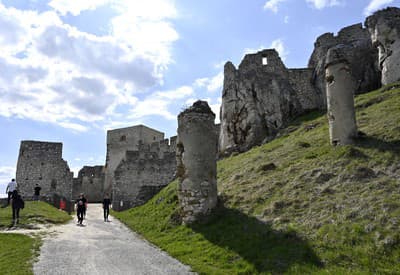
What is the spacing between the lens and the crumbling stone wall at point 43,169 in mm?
36688

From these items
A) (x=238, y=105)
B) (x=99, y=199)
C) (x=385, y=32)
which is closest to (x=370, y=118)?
(x=385, y=32)

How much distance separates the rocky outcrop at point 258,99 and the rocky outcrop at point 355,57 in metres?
1.46

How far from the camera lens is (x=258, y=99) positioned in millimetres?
31969

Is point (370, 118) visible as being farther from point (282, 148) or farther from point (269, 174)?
point (269, 174)

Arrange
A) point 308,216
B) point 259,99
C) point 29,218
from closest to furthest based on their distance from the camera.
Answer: point 308,216
point 29,218
point 259,99

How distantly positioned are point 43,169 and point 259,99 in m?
24.5

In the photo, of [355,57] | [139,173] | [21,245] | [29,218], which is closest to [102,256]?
[21,245]

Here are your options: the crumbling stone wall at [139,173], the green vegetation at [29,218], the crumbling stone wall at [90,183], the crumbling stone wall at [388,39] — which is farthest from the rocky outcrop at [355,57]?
the crumbling stone wall at [90,183]

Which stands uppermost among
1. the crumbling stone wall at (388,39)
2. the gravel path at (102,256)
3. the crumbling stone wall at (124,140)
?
the crumbling stone wall at (388,39)

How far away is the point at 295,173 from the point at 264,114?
16.6 meters

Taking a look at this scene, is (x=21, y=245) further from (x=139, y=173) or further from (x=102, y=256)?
(x=139, y=173)

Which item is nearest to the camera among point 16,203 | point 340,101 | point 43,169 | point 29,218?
point 340,101

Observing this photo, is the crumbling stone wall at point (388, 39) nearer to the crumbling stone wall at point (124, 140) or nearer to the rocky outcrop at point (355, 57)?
the rocky outcrop at point (355, 57)

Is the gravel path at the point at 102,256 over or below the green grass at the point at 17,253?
below
